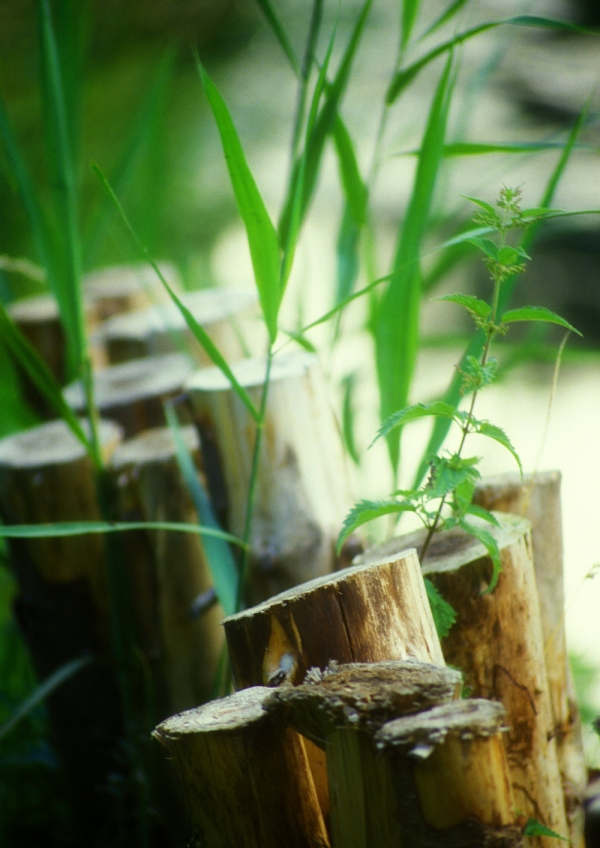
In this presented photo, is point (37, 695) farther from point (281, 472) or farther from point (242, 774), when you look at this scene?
point (242, 774)

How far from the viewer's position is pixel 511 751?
0.79 metres

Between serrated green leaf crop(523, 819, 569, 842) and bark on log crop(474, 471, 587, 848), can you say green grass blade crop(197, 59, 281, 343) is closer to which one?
bark on log crop(474, 471, 587, 848)

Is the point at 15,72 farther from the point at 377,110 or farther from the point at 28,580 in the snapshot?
the point at 28,580

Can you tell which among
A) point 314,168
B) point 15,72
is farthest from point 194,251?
point 314,168

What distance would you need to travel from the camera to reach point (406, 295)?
1.03 metres

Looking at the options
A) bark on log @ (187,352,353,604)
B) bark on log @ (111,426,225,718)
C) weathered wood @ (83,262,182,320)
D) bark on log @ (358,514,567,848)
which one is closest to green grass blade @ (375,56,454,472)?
bark on log @ (187,352,353,604)

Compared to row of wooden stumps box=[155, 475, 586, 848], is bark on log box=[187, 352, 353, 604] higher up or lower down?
higher up

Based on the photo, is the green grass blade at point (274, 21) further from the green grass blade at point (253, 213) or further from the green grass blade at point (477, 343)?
the green grass blade at point (477, 343)

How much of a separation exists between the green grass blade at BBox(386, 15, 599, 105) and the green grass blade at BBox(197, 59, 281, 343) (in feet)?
1.06

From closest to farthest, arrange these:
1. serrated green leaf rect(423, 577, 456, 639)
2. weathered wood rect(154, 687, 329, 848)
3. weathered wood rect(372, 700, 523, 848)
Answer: weathered wood rect(372, 700, 523, 848) < weathered wood rect(154, 687, 329, 848) < serrated green leaf rect(423, 577, 456, 639)

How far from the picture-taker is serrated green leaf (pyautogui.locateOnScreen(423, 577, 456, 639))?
0.73m

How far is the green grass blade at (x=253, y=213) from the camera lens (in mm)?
742

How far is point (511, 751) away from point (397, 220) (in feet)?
11.2

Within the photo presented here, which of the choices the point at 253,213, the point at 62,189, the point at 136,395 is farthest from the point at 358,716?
the point at 136,395
